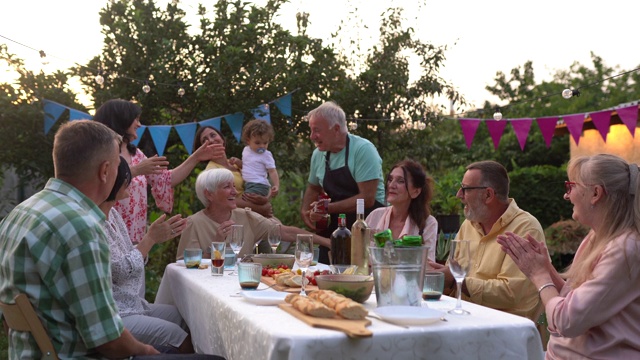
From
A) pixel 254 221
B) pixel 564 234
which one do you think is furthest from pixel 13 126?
pixel 564 234

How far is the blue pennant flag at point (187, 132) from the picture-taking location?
672 centimetres

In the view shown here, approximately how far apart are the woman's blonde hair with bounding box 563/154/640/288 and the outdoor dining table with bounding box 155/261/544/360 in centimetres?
38

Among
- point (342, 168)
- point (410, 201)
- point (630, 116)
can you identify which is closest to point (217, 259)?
point (410, 201)

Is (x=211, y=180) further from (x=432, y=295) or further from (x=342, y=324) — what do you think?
(x=342, y=324)

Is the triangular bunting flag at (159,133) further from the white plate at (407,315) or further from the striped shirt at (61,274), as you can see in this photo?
the white plate at (407,315)

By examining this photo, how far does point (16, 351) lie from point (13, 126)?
15.9 feet

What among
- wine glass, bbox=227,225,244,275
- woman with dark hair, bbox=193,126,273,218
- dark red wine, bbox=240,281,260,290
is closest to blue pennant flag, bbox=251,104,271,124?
woman with dark hair, bbox=193,126,273,218

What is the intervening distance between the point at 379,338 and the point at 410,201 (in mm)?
2143

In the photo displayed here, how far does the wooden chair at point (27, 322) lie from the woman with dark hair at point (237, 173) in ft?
10.0

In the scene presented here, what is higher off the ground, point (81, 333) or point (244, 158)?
point (244, 158)

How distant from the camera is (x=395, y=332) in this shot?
1.93 meters

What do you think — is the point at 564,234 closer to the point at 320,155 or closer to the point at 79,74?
the point at 320,155

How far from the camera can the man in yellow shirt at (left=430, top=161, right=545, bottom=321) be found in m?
2.94

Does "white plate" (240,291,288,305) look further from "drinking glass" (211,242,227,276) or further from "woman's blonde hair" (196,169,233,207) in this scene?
"woman's blonde hair" (196,169,233,207)
